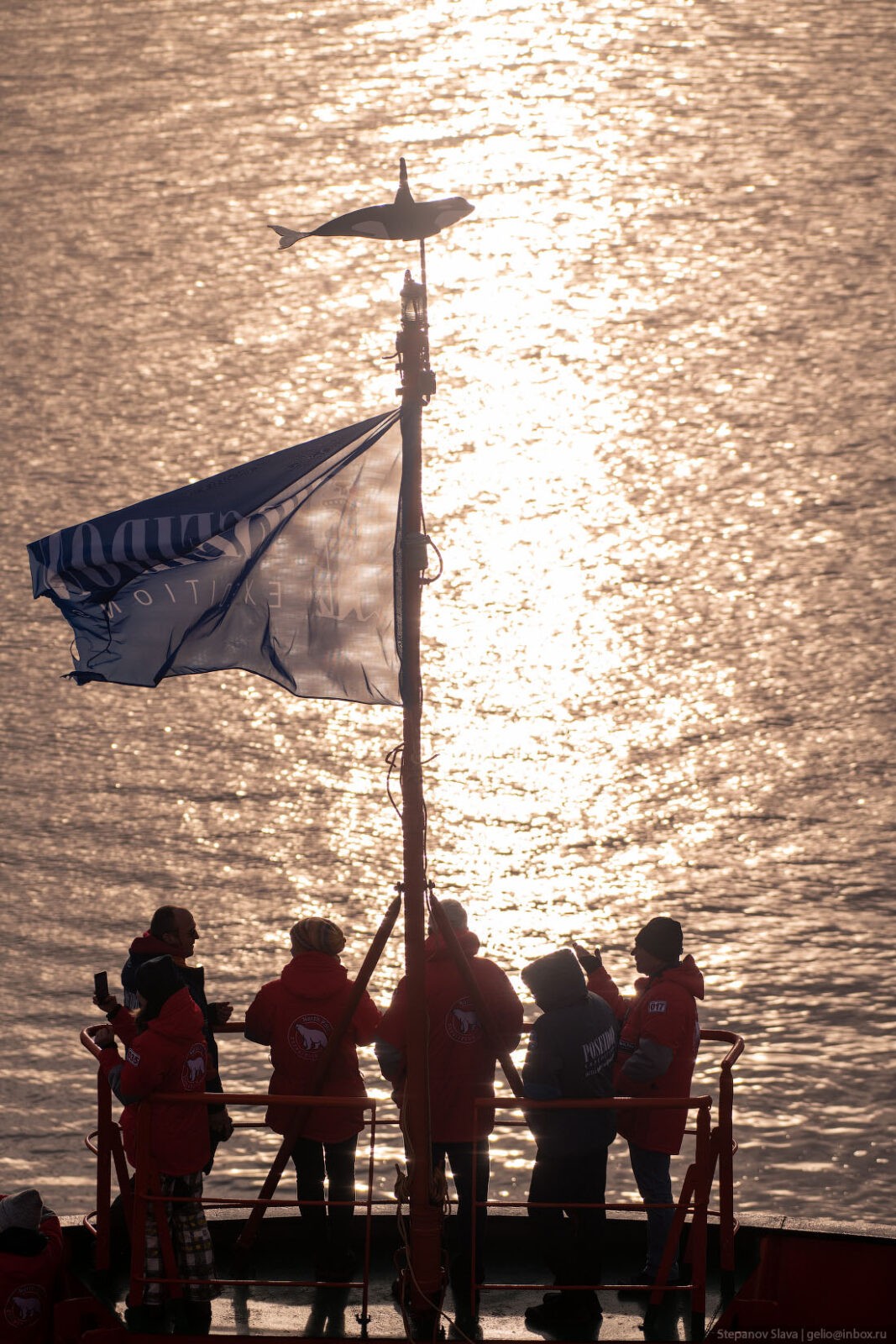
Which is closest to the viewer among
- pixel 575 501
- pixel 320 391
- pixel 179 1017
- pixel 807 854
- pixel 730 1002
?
pixel 179 1017

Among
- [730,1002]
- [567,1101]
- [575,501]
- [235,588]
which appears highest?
[235,588]

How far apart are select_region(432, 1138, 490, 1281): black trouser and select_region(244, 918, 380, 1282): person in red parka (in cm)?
39

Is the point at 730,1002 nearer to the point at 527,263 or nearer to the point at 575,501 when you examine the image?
the point at 575,501

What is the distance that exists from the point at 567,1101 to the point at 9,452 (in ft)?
78.7

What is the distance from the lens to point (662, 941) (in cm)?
711

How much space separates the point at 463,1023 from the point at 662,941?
0.82m

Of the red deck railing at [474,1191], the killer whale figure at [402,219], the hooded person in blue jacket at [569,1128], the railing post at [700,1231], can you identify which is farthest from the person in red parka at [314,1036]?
the killer whale figure at [402,219]

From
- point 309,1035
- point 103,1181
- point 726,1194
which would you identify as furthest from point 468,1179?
point 103,1181

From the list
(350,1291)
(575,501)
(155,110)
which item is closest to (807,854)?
(575,501)

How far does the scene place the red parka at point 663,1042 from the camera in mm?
7125

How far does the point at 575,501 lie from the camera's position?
27.8 meters

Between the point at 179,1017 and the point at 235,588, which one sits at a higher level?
the point at 235,588

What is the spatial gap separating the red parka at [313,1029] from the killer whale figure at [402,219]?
109 inches

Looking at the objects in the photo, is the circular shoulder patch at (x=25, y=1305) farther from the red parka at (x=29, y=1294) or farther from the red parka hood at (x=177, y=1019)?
the red parka hood at (x=177, y=1019)
